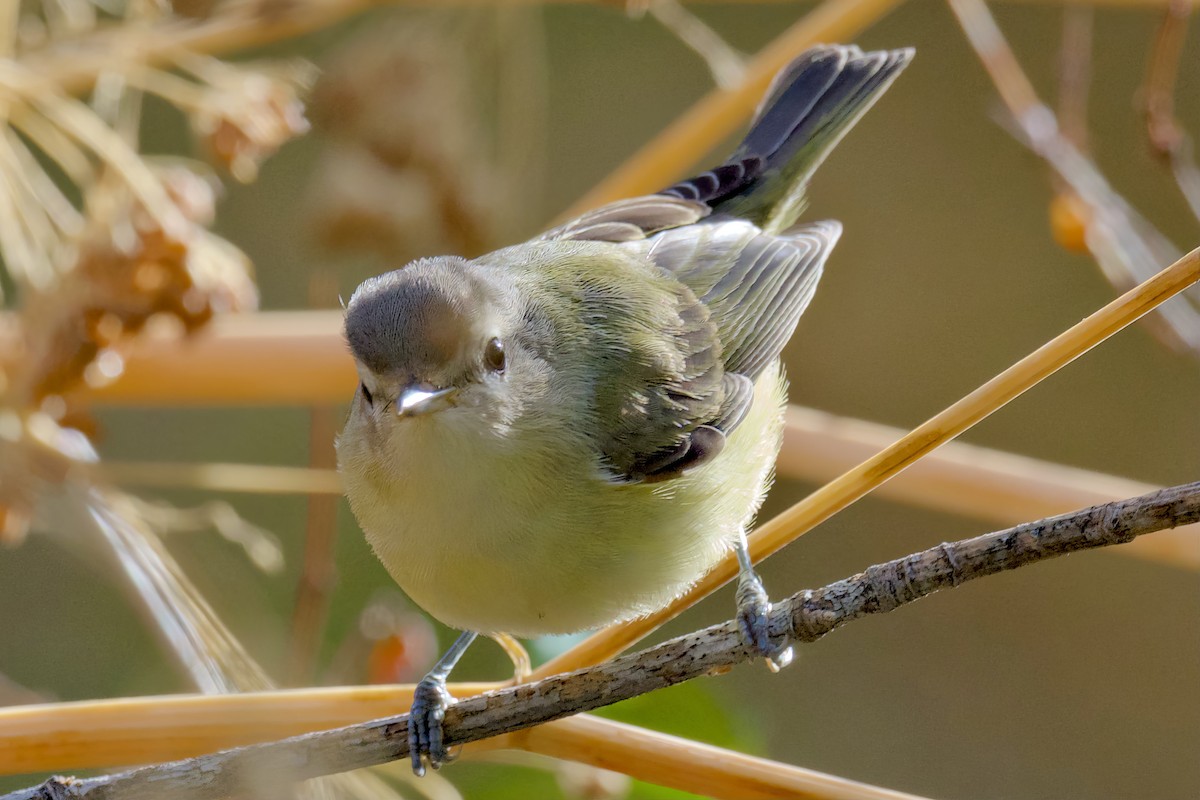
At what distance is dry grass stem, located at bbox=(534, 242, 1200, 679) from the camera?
154 cm

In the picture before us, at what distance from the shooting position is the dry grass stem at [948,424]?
1.54 m

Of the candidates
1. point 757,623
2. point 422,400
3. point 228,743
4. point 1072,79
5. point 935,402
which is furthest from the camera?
point 935,402

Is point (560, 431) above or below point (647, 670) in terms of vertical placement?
above

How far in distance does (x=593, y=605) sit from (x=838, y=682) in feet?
10.6

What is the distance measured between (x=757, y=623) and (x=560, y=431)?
565mm

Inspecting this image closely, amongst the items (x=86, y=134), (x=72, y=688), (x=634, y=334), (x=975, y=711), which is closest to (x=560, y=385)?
(x=634, y=334)

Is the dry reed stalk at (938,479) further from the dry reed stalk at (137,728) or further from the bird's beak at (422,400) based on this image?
the dry reed stalk at (137,728)

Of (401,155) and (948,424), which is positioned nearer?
(948,424)

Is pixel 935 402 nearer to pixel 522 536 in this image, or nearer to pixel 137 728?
pixel 522 536

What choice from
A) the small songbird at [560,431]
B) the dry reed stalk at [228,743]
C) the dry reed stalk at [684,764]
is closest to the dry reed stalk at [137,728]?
the dry reed stalk at [228,743]

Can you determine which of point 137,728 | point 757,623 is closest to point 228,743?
point 137,728

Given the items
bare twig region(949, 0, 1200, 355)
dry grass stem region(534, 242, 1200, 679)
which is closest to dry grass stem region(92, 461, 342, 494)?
dry grass stem region(534, 242, 1200, 679)

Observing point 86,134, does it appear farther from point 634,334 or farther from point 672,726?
Result: point 672,726

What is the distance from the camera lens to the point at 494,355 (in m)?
2.09
